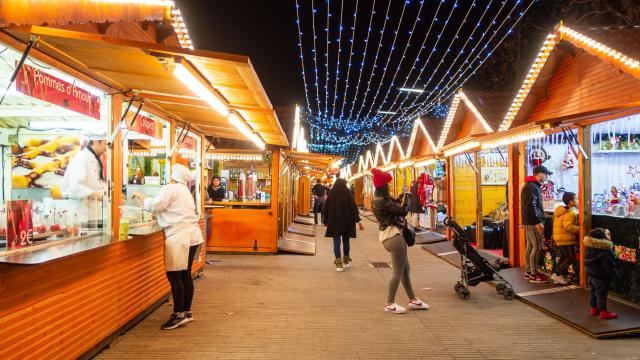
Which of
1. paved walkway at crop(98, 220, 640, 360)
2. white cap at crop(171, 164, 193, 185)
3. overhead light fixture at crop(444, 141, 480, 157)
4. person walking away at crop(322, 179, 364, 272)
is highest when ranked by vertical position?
overhead light fixture at crop(444, 141, 480, 157)

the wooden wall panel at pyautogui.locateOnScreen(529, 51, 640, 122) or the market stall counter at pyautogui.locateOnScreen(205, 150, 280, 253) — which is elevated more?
the wooden wall panel at pyautogui.locateOnScreen(529, 51, 640, 122)

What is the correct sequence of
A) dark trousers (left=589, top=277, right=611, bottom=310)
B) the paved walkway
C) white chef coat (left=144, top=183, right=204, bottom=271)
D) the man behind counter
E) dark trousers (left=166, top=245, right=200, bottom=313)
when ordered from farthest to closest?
the man behind counter, dark trousers (left=589, top=277, right=611, bottom=310), dark trousers (left=166, top=245, right=200, bottom=313), white chef coat (left=144, top=183, right=204, bottom=271), the paved walkway

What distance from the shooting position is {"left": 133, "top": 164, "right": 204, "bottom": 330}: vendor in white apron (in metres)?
5.74

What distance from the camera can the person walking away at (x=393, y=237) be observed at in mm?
6586

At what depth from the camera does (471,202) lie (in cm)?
1519

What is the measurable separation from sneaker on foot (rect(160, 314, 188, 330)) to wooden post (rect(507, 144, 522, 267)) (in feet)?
23.2

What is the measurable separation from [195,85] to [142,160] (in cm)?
509

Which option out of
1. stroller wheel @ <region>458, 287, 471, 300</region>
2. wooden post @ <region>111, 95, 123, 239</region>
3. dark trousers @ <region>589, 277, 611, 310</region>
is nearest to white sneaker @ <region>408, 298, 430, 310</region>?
stroller wheel @ <region>458, 287, 471, 300</region>

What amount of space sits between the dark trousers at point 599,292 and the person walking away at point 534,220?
2308mm

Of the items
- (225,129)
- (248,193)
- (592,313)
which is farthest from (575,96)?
(248,193)

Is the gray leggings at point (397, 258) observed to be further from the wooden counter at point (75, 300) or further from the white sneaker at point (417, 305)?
the wooden counter at point (75, 300)

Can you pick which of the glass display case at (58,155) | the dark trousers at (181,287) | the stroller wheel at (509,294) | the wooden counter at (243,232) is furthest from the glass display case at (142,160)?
→ the stroller wheel at (509,294)

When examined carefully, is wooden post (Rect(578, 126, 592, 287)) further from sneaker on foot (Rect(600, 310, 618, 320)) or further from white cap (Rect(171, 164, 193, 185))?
white cap (Rect(171, 164, 193, 185))

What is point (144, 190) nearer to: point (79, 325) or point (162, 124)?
point (162, 124)
